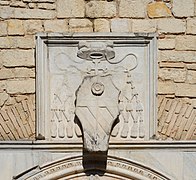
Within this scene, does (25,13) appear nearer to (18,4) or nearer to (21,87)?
(18,4)

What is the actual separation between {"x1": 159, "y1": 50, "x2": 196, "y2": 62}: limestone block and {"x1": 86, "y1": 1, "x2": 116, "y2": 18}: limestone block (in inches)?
19.9

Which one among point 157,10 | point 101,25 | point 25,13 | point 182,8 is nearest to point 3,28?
point 25,13

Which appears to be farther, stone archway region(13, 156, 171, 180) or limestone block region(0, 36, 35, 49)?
limestone block region(0, 36, 35, 49)

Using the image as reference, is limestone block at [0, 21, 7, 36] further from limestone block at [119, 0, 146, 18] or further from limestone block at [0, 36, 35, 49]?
limestone block at [119, 0, 146, 18]

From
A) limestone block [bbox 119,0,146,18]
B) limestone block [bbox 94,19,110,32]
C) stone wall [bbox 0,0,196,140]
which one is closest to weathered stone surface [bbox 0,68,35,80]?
stone wall [bbox 0,0,196,140]

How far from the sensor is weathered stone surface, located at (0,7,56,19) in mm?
5574

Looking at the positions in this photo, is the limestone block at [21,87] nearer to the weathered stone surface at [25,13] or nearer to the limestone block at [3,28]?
the limestone block at [3,28]

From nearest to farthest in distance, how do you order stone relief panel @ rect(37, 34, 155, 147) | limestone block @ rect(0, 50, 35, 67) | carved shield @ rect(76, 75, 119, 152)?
carved shield @ rect(76, 75, 119, 152) < stone relief panel @ rect(37, 34, 155, 147) < limestone block @ rect(0, 50, 35, 67)

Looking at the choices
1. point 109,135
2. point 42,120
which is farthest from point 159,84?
point 42,120

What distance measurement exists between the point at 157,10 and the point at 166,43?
0.27 meters

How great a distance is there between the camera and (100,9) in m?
5.59

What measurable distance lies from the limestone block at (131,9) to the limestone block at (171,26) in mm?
163

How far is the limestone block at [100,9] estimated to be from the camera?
18.3 ft

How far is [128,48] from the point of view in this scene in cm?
554
